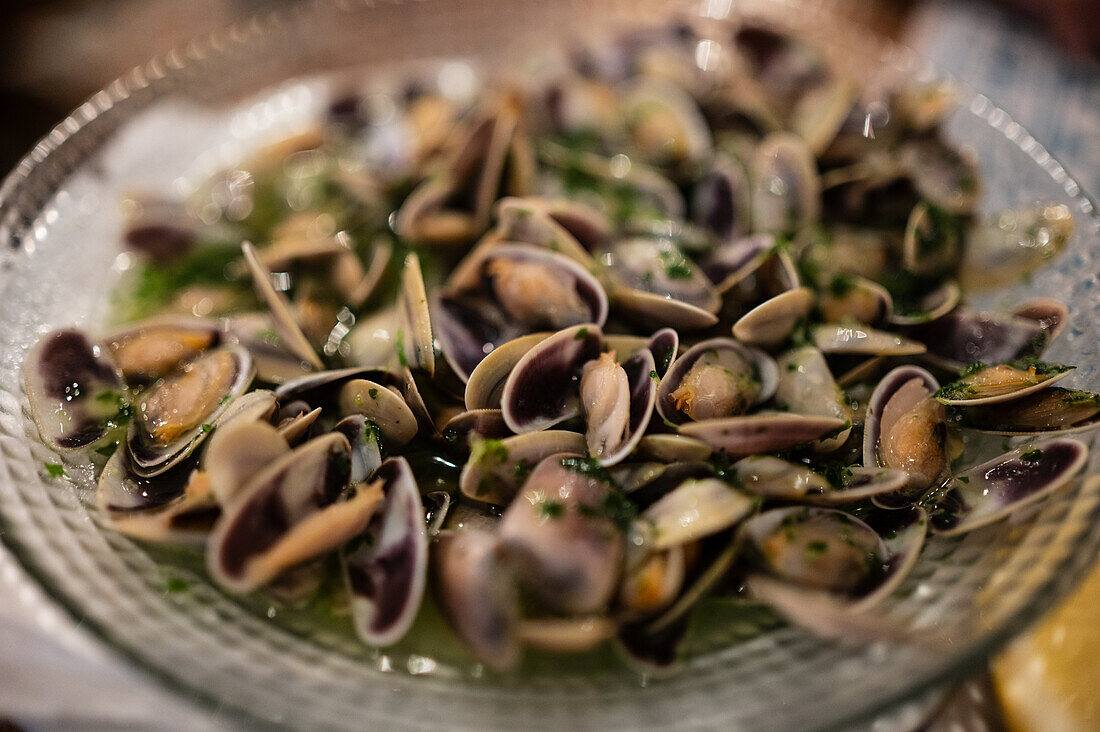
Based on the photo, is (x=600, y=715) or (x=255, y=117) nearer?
(x=600, y=715)

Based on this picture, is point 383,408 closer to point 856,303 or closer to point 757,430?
point 757,430

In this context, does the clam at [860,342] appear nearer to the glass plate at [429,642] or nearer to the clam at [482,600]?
the glass plate at [429,642]

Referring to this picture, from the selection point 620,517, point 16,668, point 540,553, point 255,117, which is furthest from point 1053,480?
point 255,117

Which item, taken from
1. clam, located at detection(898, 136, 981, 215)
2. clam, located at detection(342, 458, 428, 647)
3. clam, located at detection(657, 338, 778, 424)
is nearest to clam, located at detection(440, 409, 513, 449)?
clam, located at detection(342, 458, 428, 647)

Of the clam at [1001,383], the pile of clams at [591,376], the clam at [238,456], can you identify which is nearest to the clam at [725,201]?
the pile of clams at [591,376]

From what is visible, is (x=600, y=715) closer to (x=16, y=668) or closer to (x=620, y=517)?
(x=620, y=517)

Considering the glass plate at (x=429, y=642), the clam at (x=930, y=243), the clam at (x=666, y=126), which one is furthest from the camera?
the clam at (x=666, y=126)

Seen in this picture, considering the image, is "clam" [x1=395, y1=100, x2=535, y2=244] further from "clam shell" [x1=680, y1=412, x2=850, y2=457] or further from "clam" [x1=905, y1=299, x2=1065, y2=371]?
"clam" [x1=905, y1=299, x2=1065, y2=371]
